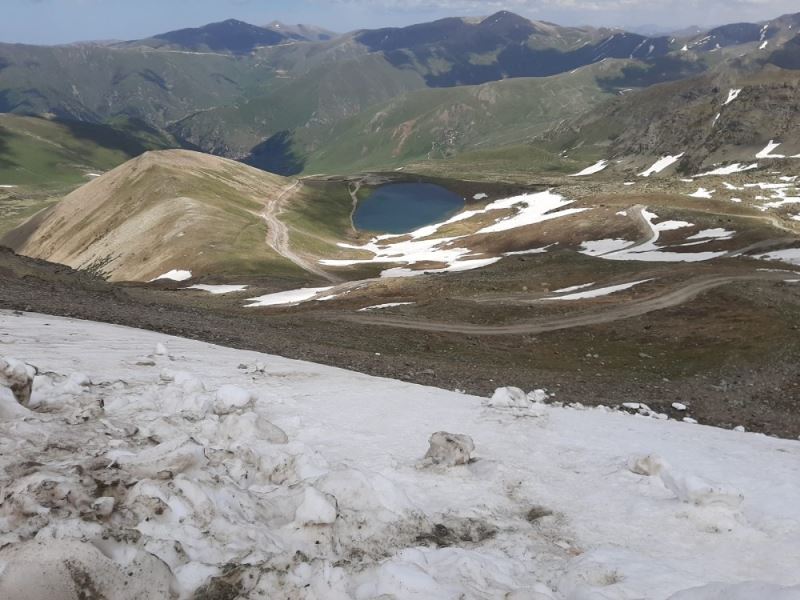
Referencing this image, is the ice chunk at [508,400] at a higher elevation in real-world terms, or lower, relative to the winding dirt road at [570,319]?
higher

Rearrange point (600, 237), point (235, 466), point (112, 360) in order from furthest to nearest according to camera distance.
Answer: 1. point (600, 237)
2. point (112, 360)
3. point (235, 466)

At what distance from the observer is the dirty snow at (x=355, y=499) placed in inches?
317

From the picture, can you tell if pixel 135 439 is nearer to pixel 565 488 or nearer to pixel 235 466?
pixel 235 466

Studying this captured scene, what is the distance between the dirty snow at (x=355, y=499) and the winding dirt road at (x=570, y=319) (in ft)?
81.4

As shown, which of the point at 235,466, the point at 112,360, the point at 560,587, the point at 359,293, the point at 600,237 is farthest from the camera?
the point at 600,237

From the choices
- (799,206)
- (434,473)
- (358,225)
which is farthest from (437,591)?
(358,225)

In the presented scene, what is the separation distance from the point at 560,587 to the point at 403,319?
35781mm

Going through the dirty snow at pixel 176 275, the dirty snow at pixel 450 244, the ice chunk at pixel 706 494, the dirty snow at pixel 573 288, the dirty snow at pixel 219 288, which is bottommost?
the dirty snow at pixel 450 244

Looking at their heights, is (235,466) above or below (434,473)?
above

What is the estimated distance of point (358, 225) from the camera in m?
165

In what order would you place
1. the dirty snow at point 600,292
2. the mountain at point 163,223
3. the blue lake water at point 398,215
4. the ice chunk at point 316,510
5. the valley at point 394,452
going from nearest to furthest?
the valley at point 394,452 → the ice chunk at point 316,510 → the dirty snow at point 600,292 → the mountain at point 163,223 → the blue lake water at point 398,215

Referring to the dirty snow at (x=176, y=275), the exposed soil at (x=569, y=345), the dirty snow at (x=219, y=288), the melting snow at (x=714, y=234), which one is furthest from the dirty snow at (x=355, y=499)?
the melting snow at (x=714, y=234)

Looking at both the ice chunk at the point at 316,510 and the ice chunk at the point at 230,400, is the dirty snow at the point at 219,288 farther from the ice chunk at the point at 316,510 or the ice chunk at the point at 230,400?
the ice chunk at the point at 316,510

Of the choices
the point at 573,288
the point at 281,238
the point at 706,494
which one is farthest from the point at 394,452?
the point at 281,238
